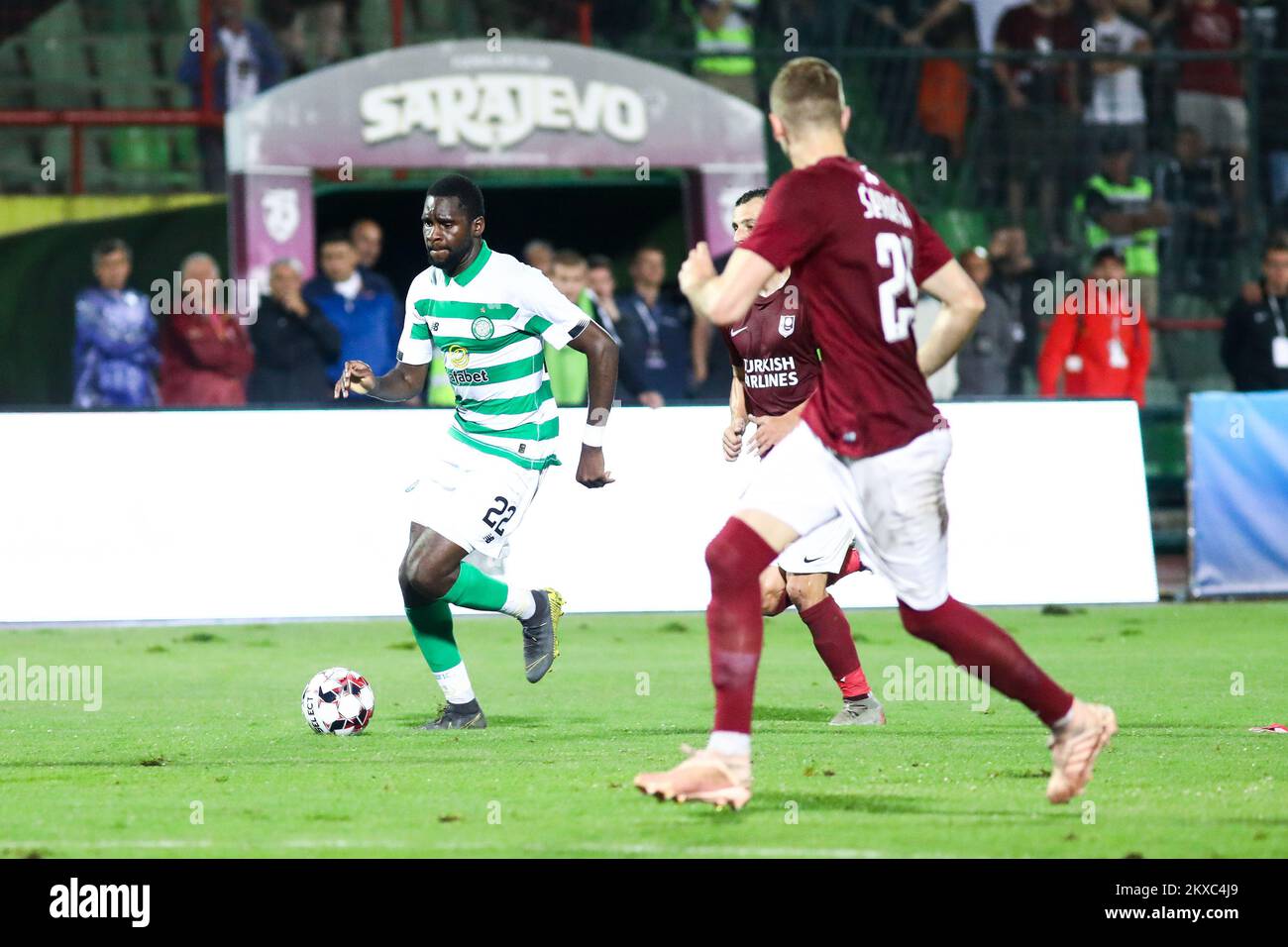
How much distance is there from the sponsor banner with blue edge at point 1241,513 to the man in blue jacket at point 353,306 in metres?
6.09

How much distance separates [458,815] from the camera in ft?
21.4

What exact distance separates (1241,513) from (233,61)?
31.2 feet

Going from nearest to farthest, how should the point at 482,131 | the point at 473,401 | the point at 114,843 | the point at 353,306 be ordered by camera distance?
the point at 114,843 → the point at 473,401 → the point at 353,306 → the point at 482,131

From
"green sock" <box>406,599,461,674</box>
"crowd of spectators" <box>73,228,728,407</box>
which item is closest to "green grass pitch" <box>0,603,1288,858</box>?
"green sock" <box>406,599,461,674</box>

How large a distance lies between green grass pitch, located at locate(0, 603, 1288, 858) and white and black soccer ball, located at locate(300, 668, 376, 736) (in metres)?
0.10

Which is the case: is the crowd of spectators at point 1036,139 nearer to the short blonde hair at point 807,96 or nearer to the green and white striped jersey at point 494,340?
the green and white striped jersey at point 494,340

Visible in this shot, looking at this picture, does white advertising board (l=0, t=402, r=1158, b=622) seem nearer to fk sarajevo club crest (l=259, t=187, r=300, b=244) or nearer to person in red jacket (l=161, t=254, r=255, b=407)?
person in red jacket (l=161, t=254, r=255, b=407)

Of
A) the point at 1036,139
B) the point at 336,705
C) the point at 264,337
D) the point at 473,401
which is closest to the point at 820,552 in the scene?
the point at 473,401

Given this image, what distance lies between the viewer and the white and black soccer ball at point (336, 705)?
8789mm

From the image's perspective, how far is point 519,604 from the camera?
31.2ft

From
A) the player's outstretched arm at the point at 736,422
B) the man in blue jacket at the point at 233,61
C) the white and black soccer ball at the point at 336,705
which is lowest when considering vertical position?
the white and black soccer ball at the point at 336,705

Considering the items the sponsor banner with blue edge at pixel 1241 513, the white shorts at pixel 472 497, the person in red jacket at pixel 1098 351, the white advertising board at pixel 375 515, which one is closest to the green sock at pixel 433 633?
the white shorts at pixel 472 497

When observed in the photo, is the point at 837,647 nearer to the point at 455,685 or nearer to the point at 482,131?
the point at 455,685

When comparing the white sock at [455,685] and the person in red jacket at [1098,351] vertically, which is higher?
the person in red jacket at [1098,351]
